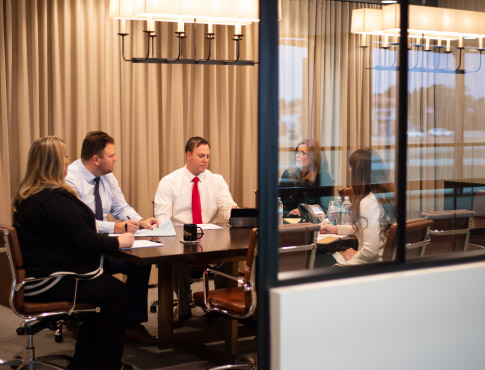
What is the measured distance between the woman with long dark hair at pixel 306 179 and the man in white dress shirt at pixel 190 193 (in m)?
1.78

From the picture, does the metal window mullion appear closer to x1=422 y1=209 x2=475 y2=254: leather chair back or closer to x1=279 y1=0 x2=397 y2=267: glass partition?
x1=279 y1=0 x2=397 y2=267: glass partition

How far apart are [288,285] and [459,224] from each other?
1.58 metres

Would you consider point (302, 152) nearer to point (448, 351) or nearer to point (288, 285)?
point (288, 285)

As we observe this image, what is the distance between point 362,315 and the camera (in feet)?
11.4

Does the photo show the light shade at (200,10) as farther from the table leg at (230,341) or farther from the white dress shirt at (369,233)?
the table leg at (230,341)

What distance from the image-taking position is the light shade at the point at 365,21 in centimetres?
400

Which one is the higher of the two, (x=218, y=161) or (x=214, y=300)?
(x=218, y=161)

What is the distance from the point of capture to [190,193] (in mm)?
5867

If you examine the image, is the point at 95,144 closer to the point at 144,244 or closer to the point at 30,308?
the point at 144,244

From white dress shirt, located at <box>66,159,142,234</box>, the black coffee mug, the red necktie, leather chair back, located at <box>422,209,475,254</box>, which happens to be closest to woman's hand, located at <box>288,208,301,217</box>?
leather chair back, located at <box>422,209,475,254</box>

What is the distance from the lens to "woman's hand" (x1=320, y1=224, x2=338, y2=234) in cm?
424

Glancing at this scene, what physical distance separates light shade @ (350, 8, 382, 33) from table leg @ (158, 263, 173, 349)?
1.95 metres

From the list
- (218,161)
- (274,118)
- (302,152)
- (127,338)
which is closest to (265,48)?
(274,118)

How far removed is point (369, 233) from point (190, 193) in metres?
2.10
